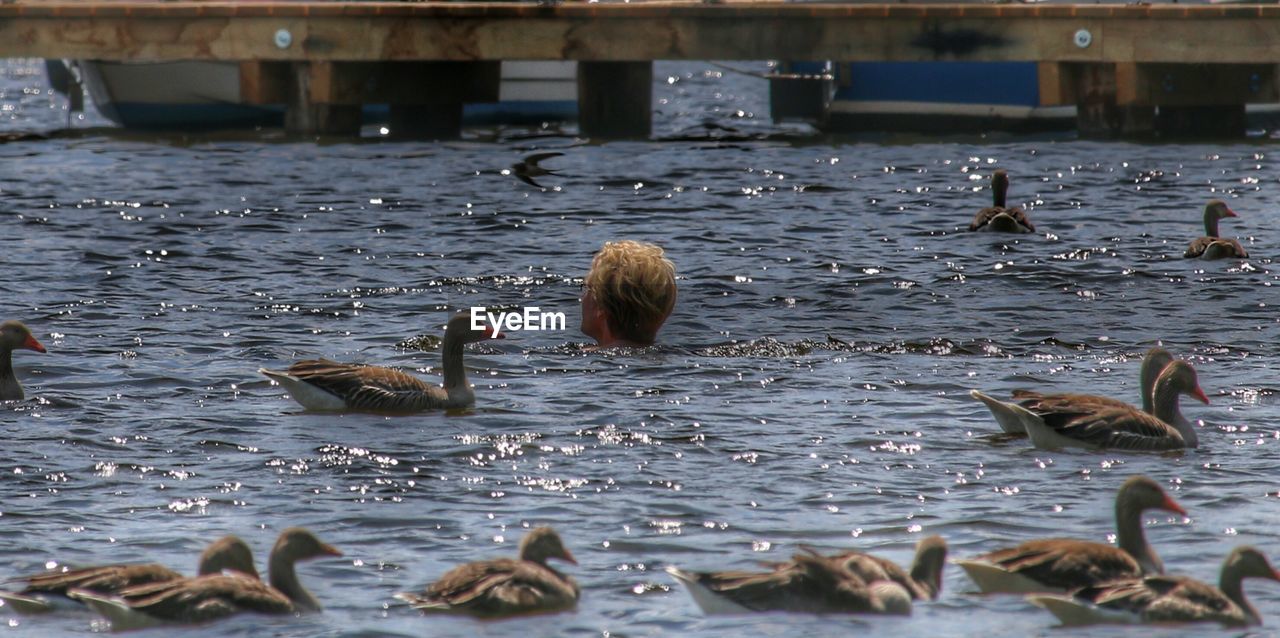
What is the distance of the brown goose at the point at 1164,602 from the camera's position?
866cm

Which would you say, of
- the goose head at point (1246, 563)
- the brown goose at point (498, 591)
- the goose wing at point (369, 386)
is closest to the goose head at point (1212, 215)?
the goose wing at point (369, 386)

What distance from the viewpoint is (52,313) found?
17.5 metres

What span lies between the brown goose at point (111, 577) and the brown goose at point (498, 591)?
2.71 ft

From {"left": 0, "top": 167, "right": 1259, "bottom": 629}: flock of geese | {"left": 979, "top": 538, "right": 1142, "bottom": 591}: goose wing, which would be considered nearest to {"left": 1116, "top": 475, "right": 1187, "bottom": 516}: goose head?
{"left": 0, "top": 167, "right": 1259, "bottom": 629}: flock of geese

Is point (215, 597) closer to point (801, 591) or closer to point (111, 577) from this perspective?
point (111, 577)

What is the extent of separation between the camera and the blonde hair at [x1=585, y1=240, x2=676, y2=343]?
600 inches

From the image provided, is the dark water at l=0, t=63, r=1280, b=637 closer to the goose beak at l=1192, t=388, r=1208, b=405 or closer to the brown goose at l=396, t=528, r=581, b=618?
the brown goose at l=396, t=528, r=581, b=618

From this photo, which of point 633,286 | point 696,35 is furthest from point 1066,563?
point 696,35

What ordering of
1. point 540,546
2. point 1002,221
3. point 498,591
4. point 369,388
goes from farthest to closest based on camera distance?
point 1002,221 < point 369,388 < point 540,546 < point 498,591

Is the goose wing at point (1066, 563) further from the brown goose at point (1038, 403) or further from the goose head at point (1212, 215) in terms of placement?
the goose head at point (1212, 215)

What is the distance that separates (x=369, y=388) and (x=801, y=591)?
18.1 feet

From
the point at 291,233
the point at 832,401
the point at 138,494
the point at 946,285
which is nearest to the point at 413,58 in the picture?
the point at 291,233

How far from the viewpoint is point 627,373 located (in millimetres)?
14992

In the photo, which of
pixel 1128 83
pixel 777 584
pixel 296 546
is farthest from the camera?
pixel 1128 83
